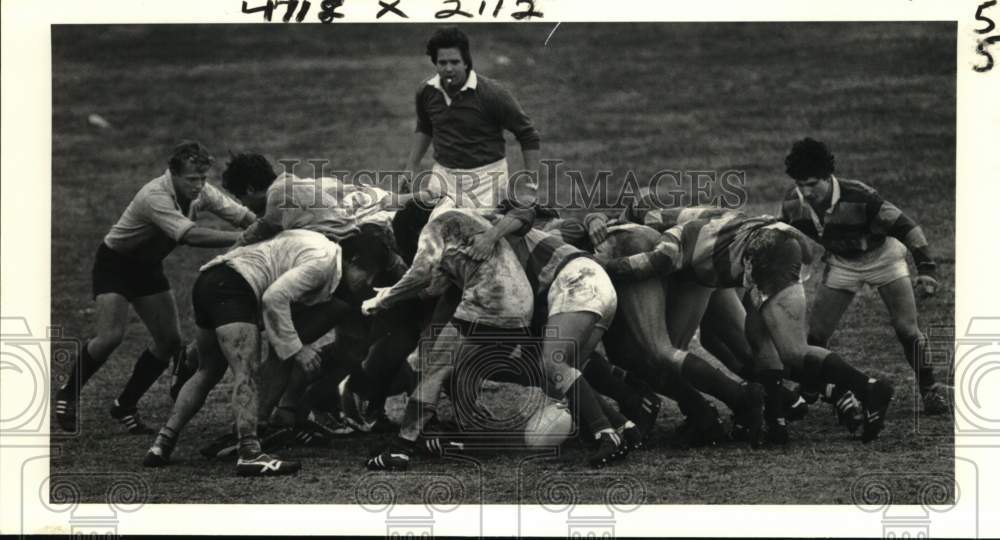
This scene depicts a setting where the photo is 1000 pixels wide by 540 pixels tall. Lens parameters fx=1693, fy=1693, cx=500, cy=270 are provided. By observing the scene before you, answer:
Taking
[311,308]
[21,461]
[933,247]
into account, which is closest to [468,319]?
[311,308]

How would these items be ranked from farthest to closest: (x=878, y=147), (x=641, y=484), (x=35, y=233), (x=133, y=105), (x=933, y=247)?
1. (x=133, y=105)
2. (x=878, y=147)
3. (x=933, y=247)
4. (x=35, y=233)
5. (x=641, y=484)

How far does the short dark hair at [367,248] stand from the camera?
12781mm

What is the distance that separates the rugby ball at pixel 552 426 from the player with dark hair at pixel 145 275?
2678mm

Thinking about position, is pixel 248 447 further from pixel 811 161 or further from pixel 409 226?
pixel 811 161

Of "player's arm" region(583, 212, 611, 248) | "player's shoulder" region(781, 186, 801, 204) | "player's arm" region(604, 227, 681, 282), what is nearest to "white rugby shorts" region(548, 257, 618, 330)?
"player's arm" region(604, 227, 681, 282)

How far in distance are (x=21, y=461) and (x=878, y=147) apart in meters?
9.42

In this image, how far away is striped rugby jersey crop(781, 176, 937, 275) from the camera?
12.8 meters

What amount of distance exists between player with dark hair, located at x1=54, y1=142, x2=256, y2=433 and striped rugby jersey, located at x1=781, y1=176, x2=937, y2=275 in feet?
13.7

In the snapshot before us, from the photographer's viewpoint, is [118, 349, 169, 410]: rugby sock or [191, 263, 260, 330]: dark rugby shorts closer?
[191, 263, 260, 330]: dark rugby shorts

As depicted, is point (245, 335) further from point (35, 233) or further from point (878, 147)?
point (878, 147)

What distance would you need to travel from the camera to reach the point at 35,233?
42.7ft

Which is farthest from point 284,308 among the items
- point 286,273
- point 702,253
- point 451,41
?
point 702,253

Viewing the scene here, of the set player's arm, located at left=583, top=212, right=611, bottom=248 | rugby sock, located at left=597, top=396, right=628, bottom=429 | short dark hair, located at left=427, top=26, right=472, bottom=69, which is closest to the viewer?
rugby sock, located at left=597, top=396, right=628, bottom=429

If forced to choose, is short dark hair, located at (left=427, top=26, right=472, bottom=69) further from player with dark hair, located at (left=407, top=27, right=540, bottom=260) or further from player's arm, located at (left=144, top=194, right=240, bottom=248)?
player's arm, located at (left=144, top=194, right=240, bottom=248)
